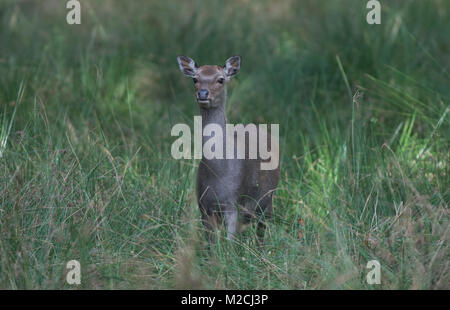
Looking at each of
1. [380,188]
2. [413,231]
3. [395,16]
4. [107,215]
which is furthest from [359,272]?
[395,16]

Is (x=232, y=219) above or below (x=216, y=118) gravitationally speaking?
below

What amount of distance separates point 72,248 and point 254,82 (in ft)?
14.8

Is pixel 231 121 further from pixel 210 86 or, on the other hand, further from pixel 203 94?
pixel 203 94

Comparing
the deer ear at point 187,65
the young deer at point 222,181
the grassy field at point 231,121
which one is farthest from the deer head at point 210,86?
the grassy field at point 231,121

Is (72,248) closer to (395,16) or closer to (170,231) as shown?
(170,231)

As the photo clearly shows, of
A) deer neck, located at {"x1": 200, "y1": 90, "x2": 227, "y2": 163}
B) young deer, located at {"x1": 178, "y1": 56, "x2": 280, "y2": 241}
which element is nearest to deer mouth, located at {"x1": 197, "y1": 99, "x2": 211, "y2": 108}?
young deer, located at {"x1": 178, "y1": 56, "x2": 280, "y2": 241}

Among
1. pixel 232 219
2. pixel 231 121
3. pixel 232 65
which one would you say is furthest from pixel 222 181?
pixel 231 121

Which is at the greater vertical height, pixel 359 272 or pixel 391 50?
pixel 391 50

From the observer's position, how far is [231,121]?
7.73 metres

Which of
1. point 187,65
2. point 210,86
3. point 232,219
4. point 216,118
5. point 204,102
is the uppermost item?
point 187,65

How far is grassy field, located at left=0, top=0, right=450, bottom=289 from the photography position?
4.62m

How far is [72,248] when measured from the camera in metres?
4.61

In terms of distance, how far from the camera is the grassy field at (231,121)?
15.1 ft

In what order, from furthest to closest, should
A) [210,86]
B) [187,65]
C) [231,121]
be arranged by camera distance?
[231,121]
[187,65]
[210,86]
